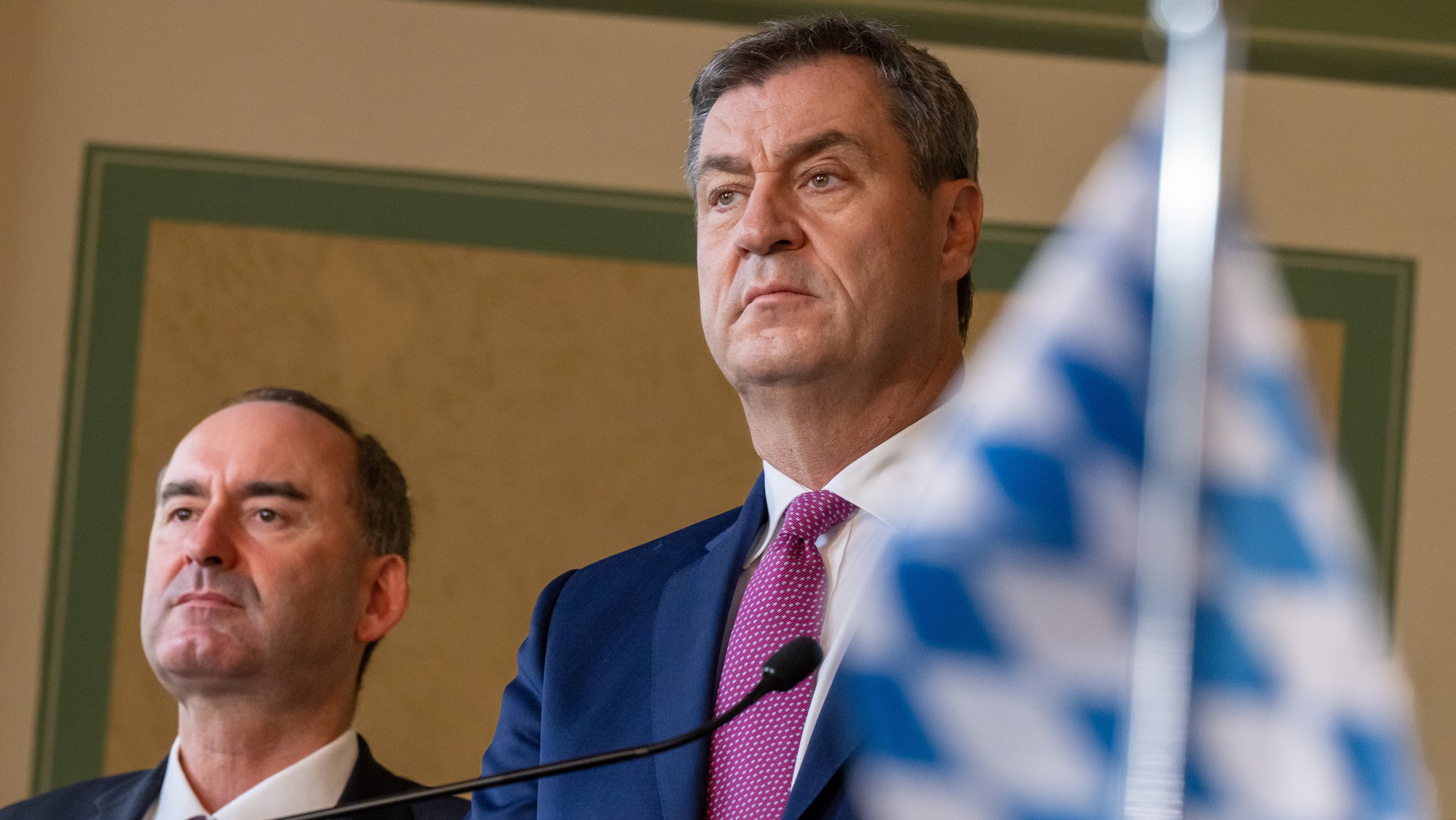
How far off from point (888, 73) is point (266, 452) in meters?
1.07

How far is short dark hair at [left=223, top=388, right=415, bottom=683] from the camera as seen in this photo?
2494 mm

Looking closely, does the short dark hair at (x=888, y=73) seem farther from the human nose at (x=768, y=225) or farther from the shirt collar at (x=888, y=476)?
the shirt collar at (x=888, y=476)

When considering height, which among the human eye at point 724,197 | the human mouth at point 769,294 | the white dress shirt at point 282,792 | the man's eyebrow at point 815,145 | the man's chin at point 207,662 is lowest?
the white dress shirt at point 282,792

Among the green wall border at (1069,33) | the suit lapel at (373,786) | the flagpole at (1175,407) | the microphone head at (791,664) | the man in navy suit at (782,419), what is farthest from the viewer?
the green wall border at (1069,33)

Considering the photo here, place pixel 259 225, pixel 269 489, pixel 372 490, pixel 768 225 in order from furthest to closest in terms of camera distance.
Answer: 1. pixel 259 225
2. pixel 372 490
3. pixel 269 489
4. pixel 768 225

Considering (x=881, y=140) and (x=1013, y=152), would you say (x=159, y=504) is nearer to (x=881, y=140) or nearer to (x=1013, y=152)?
(x=881, y=140)

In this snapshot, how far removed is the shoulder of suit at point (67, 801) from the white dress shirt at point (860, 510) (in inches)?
44.3

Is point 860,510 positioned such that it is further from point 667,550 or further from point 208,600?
point 208,600

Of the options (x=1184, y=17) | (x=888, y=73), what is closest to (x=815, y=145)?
(x=888, y=73)

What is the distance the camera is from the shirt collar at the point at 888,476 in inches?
65.2

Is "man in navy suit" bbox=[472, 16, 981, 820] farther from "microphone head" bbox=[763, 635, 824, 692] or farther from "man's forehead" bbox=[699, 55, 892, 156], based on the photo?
"microphone head" bbox=[763, 635, 824, 692]

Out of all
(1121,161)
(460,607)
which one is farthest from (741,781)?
(460,607)

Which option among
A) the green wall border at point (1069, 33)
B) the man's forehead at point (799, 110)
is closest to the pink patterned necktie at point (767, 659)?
the man's forehead at point (799, 110)

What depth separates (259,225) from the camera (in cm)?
427
